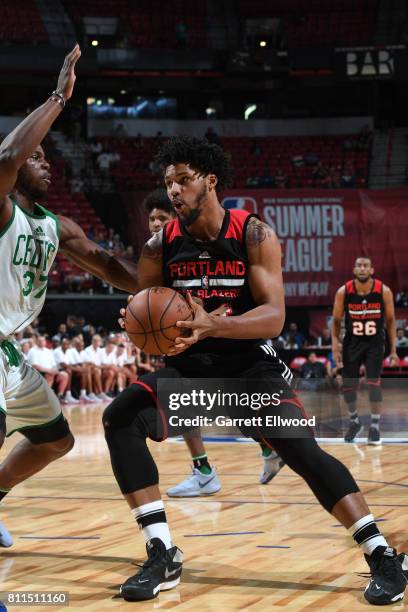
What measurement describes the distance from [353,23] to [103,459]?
78.8 ft

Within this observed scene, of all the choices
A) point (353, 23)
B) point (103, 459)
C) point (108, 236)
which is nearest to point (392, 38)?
point (353, 23)

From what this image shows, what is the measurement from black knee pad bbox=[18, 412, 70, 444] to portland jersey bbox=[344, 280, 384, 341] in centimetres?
622

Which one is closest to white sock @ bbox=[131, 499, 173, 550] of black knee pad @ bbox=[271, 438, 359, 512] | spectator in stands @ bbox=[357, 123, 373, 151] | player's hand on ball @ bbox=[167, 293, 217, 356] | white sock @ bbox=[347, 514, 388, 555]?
black knee pad @ bbox=[271, 438, 359, 512]

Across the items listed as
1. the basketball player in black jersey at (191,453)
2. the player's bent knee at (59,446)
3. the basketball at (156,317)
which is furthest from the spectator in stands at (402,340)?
the basketball at (156,317)

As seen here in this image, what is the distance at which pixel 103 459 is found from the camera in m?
9.12

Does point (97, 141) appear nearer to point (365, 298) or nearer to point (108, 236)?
point (108, 236)

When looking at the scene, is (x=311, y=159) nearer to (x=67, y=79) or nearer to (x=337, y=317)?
(x=337, y=317)

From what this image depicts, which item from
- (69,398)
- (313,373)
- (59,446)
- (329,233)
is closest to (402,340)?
(313,373)

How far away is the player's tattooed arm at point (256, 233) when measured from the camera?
4.21m

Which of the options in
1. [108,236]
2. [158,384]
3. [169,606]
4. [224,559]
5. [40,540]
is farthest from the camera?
[108,236]

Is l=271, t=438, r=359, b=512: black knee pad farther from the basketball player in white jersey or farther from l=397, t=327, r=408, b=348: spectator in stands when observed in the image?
l=397, t=327, r=408, b=348: spectator in stands

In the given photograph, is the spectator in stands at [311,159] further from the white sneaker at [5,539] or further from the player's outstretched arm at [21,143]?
the player's outstretched arm at [21,143]

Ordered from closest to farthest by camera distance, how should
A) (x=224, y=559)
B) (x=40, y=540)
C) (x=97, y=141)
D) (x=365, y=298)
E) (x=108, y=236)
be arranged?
(x=224, y=559) < (x=40, y=540) < (x=365, y=298) < (x=108, y=236) < (x=97, y=141)

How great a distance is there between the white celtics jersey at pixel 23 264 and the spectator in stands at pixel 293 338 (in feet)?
53.2
